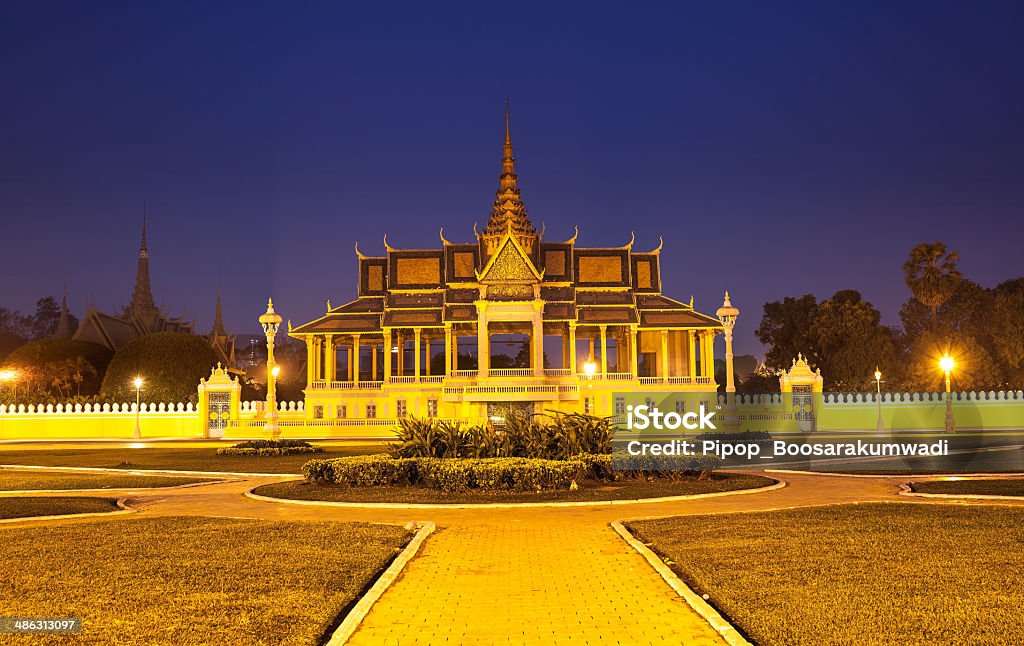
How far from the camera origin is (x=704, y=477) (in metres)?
21.5

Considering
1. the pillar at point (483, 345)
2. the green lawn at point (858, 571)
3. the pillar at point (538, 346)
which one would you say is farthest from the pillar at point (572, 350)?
the green lawn at point (858, 571)

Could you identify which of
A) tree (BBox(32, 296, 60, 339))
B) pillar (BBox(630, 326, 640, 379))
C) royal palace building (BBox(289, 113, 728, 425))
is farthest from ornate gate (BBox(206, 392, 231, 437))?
tree (BBox(32, 296, 60, 339))

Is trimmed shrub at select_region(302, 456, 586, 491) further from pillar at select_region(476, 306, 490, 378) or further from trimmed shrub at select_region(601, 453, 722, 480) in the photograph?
pillar at select_region(476, 306, 490, 378)

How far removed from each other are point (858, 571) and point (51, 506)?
46.8 feet

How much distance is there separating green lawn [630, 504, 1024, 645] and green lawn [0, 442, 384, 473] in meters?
16.5

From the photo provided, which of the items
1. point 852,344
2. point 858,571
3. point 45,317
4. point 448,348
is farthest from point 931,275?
point 45,317

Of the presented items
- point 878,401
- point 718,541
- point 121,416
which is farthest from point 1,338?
point 718,541

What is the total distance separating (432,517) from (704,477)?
26.5ft

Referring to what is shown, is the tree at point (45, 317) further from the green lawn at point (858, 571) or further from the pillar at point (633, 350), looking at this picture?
the green lawn at point (858, 571)

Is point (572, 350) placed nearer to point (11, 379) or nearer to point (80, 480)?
point (80, 480)

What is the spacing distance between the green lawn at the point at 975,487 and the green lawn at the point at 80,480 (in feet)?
57.3

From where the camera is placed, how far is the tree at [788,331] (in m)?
76.6

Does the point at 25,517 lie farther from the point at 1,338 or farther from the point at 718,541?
the point at 1,338

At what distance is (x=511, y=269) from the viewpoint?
5862cm
